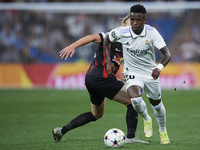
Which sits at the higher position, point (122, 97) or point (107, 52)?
point (107, 52)

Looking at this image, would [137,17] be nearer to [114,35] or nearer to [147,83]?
[114,35]

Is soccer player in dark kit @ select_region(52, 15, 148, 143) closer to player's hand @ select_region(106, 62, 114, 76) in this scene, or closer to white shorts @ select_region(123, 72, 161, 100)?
player's hand @ select_region(106, 62, 114, 76)

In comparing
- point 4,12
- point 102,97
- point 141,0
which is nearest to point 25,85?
point 4,12

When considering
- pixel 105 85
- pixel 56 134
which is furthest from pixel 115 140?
pixel 56 134

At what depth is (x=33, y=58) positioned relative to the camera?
62.6 feet

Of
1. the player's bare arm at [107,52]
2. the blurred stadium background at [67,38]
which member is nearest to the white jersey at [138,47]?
the player's bare arm at [107,52]

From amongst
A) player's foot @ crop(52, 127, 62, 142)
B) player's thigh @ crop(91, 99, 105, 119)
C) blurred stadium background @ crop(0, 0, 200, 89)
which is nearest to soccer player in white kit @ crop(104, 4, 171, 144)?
player's thigh @ crop(91, 99, 105, 119)

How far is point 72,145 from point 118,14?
15926 millimetres

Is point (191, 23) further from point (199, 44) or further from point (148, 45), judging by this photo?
point (148, 45)

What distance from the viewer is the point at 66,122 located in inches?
345

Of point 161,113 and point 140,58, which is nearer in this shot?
point 140,58

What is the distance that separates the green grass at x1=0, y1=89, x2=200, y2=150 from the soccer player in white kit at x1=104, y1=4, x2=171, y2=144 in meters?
0.60

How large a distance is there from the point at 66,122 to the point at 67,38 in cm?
1193

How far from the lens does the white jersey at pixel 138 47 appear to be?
5543 millimetres
